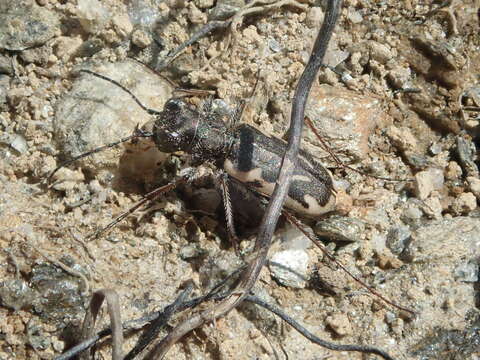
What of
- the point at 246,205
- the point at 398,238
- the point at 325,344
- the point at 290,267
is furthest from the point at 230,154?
the point at 325,344

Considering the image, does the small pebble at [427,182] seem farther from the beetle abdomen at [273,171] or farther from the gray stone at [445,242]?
the beetle abdomen at [273,171]

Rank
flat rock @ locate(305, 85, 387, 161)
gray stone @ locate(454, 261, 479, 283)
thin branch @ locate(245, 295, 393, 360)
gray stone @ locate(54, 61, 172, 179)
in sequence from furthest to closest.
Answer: flat rock @ locate(305, 85, 387, 161) → gray stone @ locate(54, 61, 172, 179) → gray stone @ locate(454, 261, 479, 283) → thin branch @ locate(245, 295, 393, 360)

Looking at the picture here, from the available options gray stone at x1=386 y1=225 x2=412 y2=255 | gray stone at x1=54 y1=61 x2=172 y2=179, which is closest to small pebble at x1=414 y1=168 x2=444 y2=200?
gray stone at x1=386 y1=225 x2=412 y2=255

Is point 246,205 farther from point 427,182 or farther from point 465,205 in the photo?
point 465,205

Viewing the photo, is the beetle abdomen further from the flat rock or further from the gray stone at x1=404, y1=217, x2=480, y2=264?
the gray stone at x1=404, y1=217, x2=480, y2=264

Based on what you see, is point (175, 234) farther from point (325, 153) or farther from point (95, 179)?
point (325, 153)
